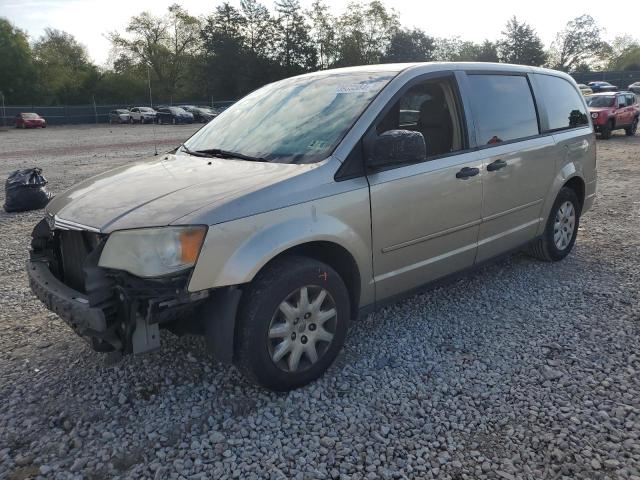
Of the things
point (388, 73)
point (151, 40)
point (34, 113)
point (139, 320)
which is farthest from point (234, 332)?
point (151, 40)

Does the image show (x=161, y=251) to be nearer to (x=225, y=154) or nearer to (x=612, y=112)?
(x=225, y=154)

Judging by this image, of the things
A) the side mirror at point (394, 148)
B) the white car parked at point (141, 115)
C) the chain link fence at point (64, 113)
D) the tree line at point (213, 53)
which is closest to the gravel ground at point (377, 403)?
the side mirror at point (394, 148)

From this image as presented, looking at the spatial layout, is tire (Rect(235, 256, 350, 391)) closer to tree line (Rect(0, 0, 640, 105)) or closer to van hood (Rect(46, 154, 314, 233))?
van hood (Rect(46, 154, 314, 233))

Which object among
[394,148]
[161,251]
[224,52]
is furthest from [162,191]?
[224,52]

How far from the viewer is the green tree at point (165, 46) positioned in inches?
2586

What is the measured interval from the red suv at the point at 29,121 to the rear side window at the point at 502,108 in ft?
151

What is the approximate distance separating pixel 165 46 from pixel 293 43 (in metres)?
17.5

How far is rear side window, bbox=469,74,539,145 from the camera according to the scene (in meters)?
4.05

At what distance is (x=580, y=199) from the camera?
17.7ft

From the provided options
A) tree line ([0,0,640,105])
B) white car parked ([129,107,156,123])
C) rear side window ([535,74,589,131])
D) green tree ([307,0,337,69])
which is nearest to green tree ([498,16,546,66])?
tree line ([0,0,640,105])

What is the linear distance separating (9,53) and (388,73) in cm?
6688

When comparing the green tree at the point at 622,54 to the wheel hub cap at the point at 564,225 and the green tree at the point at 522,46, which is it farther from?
the wheel hub cap at the point at 564,225

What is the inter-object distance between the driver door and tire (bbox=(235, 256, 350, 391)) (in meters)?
0.44

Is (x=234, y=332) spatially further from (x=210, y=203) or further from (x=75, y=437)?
(x=75, y=437)
